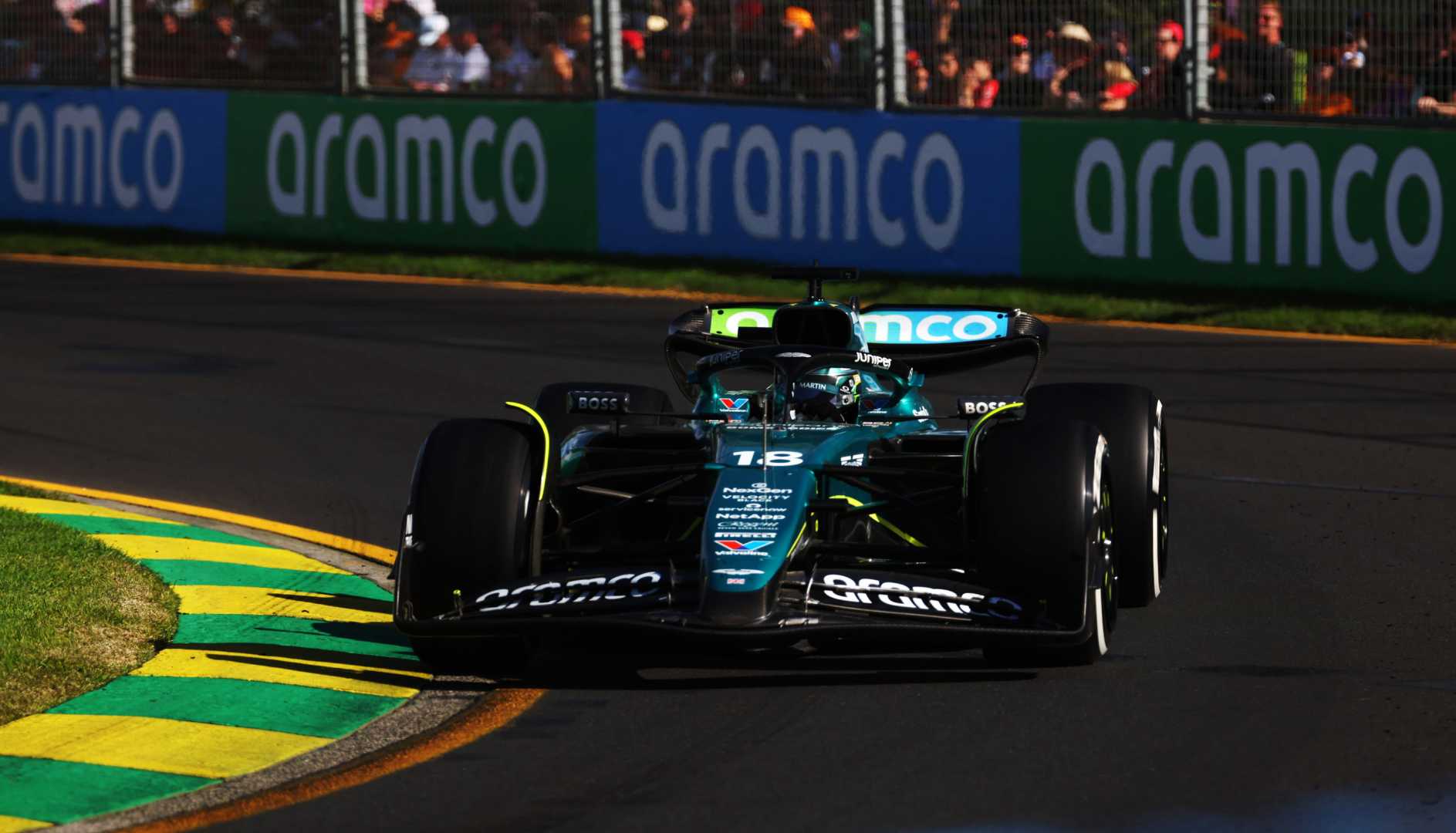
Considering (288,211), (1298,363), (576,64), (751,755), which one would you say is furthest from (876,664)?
(288,211)

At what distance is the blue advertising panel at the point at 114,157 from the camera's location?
22.7 m

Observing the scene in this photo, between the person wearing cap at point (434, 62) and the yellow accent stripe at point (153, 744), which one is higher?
the person wearing cap at point (434, 62)

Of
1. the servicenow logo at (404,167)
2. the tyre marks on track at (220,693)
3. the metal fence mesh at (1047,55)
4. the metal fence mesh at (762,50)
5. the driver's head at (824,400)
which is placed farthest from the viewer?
the servicenow logo at (404,167)

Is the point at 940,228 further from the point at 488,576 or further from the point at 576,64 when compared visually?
the point at 488,576

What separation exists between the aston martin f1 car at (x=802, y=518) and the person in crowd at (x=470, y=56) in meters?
12.3

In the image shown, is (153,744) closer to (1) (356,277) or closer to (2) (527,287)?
(2) (527,287)

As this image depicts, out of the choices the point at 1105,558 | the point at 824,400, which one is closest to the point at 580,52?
the point at 824,400

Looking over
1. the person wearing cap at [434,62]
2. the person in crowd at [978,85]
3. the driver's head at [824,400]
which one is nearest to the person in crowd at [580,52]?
the person wearing cap at [434,62]

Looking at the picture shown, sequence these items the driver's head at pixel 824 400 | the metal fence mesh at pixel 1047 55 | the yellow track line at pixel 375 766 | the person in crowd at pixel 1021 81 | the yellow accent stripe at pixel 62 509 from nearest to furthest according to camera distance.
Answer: the yellow track line at pixel 375 766, the driver's head at pixel 824 400, the yellow accent stripe at pixel 62 509, the metal fence mesh at pixel 1047 55, the person in crowd at pixel 1021 81

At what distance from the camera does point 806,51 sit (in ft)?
64.4

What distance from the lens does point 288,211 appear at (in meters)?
22.3

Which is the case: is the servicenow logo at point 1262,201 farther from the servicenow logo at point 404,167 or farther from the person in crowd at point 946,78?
the servicenow logo at point 404,167

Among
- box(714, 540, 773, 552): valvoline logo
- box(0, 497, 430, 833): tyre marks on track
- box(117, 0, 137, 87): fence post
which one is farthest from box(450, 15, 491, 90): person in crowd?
box(714, 540, 773, 552): valvoline logo

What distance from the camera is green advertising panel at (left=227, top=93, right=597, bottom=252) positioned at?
20875 mm
